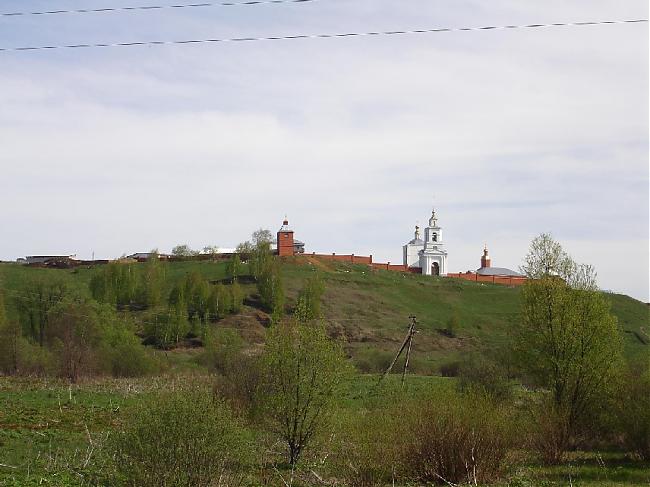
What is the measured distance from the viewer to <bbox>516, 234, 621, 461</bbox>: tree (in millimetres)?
33656

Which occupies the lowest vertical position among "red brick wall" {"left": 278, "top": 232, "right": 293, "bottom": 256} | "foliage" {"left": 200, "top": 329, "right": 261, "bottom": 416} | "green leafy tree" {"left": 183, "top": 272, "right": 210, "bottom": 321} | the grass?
the grass

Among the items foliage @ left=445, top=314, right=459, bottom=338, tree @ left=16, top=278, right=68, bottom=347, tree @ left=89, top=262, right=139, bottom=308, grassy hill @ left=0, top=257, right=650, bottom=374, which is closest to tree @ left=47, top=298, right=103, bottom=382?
tree @ left=16, top=278, right=68, bottom=347

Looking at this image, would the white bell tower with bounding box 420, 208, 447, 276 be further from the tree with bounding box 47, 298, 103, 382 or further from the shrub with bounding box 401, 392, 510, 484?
the shrub with bounding box 401, 392, 510, 484

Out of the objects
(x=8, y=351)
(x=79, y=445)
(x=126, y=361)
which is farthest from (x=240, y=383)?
(x=8, y=351)

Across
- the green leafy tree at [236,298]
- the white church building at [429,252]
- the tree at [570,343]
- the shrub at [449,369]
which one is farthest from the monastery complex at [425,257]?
the tree at [570,343]

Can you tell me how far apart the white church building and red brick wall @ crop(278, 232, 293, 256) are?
26329 millimetres

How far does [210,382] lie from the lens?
39.9m

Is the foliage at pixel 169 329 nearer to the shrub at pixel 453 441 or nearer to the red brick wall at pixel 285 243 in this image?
the red brick wall at pixel 285 243

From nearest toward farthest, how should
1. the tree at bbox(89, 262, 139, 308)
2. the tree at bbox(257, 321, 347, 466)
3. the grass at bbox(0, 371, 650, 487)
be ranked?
the grass at bbox(0, 371, 650, 487) → the tree at bbox(257, 321, 347, 466) → the tree at bbox(89, 262, 139, 308)

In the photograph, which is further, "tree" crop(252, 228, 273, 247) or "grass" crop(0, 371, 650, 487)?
"tree" crop(252, 228, 273, 247)

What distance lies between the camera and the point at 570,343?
3525 cm

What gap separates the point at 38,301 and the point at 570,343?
5406 cm

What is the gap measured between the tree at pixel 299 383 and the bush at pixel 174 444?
10086mm

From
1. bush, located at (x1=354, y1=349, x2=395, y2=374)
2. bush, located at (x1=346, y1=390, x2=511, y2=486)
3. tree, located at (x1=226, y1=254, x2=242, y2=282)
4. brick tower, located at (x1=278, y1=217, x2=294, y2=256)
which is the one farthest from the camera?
brick tower, located at (x1=278, y1=217, x2=294, y2=256)
